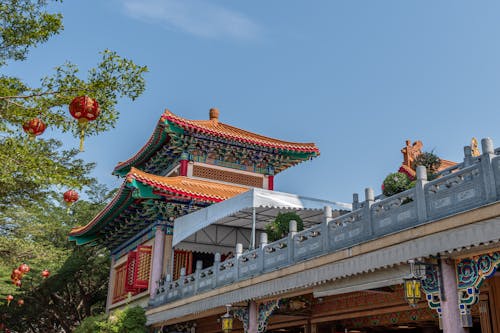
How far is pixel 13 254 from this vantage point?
60.8ft

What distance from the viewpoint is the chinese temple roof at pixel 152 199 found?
15359 mm

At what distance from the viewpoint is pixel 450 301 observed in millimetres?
6863

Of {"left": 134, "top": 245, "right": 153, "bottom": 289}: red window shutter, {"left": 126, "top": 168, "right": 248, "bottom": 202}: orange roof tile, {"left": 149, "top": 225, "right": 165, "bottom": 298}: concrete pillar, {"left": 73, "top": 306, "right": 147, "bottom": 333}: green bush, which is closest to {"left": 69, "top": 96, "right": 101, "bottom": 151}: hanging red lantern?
{"left": 126, "top": 168, "right": 248, "bottom": 202}: orange roof tile

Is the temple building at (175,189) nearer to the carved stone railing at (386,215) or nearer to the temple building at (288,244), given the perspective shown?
the temple building at (288,244)

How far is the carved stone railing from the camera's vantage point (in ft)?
21.2

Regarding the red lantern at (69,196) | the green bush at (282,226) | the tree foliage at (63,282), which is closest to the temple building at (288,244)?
the green bush at (282,226)

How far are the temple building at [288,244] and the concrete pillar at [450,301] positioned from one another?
0.01 metres

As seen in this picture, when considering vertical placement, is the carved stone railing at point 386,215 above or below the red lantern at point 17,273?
below

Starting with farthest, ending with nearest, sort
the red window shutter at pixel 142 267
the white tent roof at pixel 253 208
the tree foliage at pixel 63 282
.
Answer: the tree foliage at pixel 63 282
the red window shutter at pixel 142 267
the white tent roof at pixel 253 208

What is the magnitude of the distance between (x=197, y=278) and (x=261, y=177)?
6.64 meters

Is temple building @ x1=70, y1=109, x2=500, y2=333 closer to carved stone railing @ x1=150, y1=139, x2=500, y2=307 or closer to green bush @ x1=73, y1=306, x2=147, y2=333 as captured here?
carved stone railing @ x1=150, y1=139, x2=500, y2=307

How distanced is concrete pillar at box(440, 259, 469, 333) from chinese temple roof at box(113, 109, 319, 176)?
11888 mm

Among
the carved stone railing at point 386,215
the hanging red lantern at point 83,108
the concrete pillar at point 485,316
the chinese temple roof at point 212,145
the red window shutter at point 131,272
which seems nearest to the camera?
the carved stone railing at point 386,215

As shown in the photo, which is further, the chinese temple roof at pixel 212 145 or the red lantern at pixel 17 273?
the red lantern at pixel 17 273
